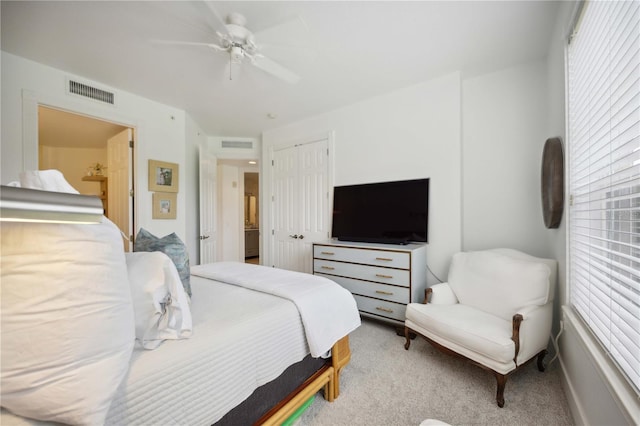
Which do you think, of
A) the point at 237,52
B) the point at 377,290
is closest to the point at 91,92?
the point at 237,52

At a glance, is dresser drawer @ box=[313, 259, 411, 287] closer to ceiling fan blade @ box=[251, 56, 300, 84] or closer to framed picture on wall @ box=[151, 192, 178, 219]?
ceiling fan blade @ box=[251, 56, 300, 84]

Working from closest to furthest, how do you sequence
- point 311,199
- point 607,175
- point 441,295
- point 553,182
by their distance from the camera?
1. point 607,175
2. point 553,182
3. point 441,295
4. point 311,199

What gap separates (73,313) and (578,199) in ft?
7.99

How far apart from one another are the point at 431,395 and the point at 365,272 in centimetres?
124

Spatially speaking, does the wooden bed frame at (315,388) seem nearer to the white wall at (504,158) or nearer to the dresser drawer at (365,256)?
the dresser drawer at (365,256)

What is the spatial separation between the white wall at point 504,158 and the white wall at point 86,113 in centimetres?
375

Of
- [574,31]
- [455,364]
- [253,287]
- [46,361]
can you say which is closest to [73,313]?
[46,361]

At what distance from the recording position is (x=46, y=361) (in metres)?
0.63

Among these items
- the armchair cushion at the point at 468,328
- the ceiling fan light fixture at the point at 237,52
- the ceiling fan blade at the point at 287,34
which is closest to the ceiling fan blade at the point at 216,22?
the ceiling fan light fixture at the point at 237,52

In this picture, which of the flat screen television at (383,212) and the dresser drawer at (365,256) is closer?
the dresser drawer at (365,256)

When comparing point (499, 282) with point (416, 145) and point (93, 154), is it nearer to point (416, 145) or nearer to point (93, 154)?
point (416, 145)

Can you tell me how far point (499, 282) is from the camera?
2.07 metres

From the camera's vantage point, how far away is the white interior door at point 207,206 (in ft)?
13.3

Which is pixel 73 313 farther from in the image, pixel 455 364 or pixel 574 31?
Answer: pixel 574 31
